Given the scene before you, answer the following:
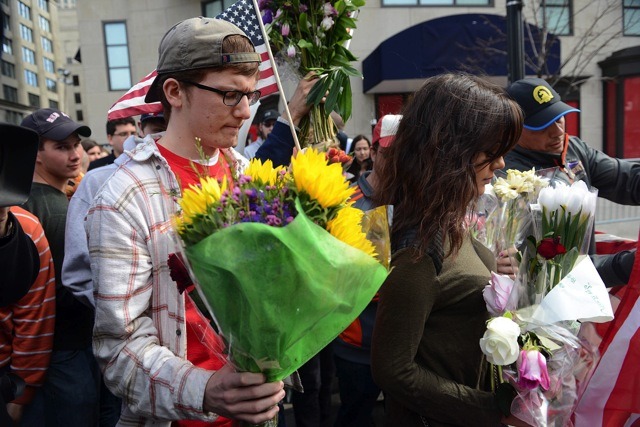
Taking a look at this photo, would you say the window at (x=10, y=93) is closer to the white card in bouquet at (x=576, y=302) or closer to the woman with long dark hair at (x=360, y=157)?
the white card in bouquet at (x=576, y=302)

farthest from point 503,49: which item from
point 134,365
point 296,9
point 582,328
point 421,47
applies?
point 134,365

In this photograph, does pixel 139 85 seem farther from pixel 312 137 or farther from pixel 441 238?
pixel 441 238

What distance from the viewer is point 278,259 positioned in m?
1.19

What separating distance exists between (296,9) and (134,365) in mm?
2062

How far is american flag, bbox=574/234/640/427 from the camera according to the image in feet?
6.18

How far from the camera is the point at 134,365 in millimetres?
1574

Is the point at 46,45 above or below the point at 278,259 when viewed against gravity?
above

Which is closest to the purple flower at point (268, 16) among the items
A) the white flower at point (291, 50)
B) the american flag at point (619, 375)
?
the white flower at point (291, 50)

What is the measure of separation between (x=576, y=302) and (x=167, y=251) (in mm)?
1304

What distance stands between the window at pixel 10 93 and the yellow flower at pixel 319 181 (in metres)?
1.39

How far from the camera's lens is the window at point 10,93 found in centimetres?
205

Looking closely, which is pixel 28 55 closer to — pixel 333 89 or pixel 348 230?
pixel 333 89

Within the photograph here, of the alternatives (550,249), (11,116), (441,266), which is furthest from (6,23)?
(550,249)

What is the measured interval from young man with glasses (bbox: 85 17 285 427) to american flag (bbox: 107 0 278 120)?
811 mm
